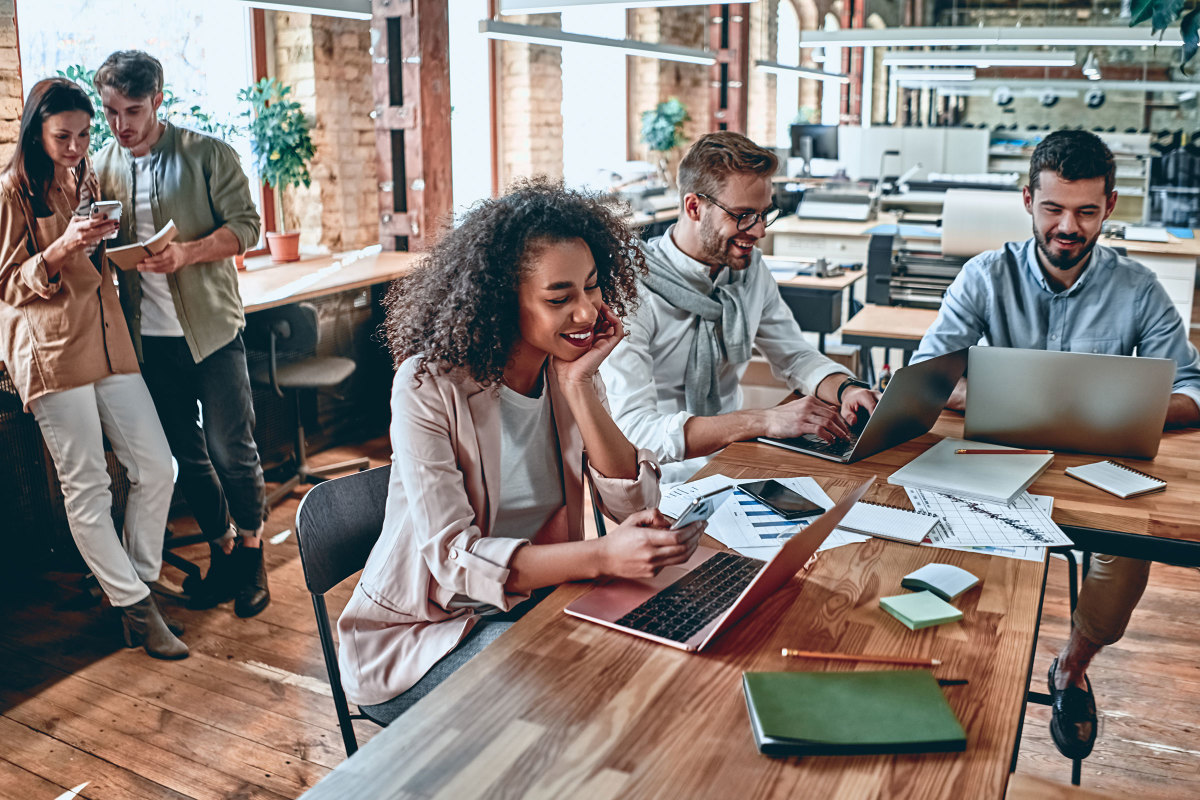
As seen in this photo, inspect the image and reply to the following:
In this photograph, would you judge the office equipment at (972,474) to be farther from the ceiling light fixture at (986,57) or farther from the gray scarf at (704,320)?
the ceiling light fixture at (986,57)

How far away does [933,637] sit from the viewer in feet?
4.53

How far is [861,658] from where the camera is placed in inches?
51.5

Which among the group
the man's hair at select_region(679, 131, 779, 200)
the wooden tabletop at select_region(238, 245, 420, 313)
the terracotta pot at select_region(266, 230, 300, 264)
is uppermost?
the man's hair at select_region(679, 131, 779, 200)

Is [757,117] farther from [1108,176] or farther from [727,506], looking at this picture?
[727,506]

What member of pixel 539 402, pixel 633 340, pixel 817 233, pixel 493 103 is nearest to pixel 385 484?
pixel 539 402

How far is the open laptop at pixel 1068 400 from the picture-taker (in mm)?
1993

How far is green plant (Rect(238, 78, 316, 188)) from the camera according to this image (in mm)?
4281

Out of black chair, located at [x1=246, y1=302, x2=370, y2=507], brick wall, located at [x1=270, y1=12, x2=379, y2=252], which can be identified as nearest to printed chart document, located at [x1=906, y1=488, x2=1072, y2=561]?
black chair, located at [x1=246, y1=302, x2=370, y2=507]

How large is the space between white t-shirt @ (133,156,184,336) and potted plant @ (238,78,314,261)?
51.2 inches

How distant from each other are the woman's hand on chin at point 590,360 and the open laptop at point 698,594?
1.22ft

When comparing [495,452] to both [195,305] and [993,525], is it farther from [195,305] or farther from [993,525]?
[195,305]

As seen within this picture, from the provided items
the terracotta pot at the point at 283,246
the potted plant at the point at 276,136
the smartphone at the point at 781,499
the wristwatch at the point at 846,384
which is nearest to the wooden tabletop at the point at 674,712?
the smartphone at the point at 781,499

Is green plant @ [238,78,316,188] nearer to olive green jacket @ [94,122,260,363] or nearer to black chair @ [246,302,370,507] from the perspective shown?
black chair @ [246,302,370,507]

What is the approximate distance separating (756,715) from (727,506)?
722 mm
